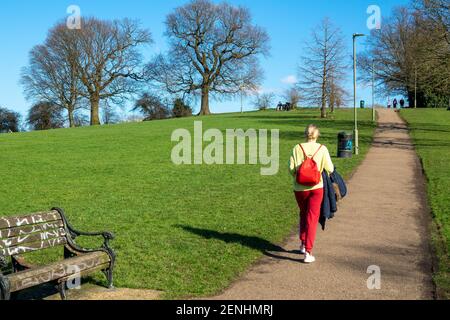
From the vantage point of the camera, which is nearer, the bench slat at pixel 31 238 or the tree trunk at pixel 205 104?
the bench slat at pixel 31 238

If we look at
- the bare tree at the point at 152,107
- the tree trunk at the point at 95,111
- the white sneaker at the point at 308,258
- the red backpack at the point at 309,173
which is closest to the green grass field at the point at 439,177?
the white sneaker at the point at 308,258

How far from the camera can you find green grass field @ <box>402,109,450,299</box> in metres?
6.62

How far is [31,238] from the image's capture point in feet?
18.9

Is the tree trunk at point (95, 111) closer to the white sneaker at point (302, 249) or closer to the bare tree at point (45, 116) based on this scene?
the bare tree at point (45, 116)

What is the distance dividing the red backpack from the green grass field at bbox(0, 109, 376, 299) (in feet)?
Result: 4.66

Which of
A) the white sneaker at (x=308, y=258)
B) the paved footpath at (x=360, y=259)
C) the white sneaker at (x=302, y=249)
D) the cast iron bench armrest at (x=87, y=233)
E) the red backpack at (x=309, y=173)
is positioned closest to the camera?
the paved footpath at (x=360, y=259)

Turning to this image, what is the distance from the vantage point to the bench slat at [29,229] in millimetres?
5473

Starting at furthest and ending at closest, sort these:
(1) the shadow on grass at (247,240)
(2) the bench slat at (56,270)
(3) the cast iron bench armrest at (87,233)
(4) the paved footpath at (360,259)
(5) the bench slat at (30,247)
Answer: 1. (1) the shadow on grass at (247,240)
2. (3) the cast iron bench armrest at (87,233)
3. (4) the paved footpath at (360,259)
4. (5) the bench slat at (30,247)
5. (2) the bench slat at (56,270)

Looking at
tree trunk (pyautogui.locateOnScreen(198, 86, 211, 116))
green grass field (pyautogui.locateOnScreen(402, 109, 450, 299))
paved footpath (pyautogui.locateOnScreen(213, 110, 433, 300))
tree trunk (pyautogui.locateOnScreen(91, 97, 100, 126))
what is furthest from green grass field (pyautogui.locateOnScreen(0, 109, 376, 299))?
tree trunk (pyautogui.locateOnScreen(198, 86, 211, 116))

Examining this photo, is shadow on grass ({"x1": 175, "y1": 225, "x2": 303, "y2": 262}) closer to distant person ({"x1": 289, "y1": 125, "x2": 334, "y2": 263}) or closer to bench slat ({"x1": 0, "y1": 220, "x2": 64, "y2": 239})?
distant person ({"x1": 289, "y1": 125, "x2": 334, "y2": 263})

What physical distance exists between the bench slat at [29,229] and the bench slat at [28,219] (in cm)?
5

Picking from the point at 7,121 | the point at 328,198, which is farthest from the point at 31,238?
the point at 7,121
